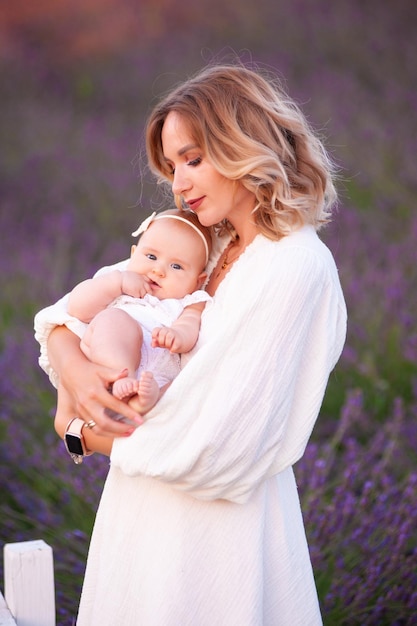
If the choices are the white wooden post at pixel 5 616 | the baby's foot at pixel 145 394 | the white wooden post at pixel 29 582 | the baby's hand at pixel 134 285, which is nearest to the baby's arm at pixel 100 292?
the baby's hand at pixel 134 285

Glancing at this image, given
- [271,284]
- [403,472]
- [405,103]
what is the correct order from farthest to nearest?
[405,103]
[403,472]
[271,284]

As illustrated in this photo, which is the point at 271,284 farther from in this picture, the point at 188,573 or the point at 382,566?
the point at 382,566

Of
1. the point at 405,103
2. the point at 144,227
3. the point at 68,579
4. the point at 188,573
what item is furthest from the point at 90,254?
the point at 188,573

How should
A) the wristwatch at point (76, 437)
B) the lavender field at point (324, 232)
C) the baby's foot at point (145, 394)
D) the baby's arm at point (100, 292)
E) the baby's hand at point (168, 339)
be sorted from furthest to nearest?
the lavender field at point (324, 232)
the baby's arm at point (100, 292)
the wristwatch at point (76, 437)
the baby's hand at point (168, 339)
the baby's foot at point (145, 394)

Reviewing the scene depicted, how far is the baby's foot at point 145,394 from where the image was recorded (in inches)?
67.2

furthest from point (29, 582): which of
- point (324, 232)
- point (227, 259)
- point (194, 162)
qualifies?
point (324, 232)

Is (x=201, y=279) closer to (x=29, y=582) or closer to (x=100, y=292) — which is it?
(x=100, y=292)

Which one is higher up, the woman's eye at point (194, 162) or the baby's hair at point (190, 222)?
the woman's eye at point (194, 162)

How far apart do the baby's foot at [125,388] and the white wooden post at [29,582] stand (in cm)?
41

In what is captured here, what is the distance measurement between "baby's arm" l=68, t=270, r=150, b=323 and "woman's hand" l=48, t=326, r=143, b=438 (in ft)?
0.18

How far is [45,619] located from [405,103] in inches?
190

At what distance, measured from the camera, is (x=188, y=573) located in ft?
6.08

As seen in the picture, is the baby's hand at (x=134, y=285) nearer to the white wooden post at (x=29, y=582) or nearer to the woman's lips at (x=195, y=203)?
the woman's lips at (x=195, y=203)

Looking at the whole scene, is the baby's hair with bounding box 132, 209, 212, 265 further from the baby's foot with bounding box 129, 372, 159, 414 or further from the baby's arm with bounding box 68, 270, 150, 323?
the baby's foot with bounding box 129, 372, 159, 414
